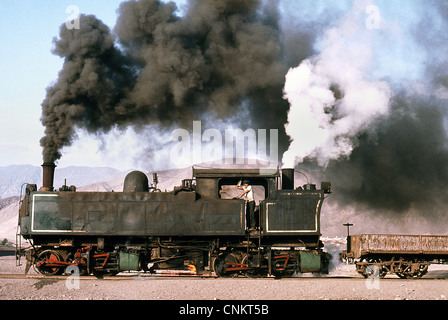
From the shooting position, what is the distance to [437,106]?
46.9m

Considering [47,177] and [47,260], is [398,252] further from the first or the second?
[47,177]

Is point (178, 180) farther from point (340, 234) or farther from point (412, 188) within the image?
point (412, 188)

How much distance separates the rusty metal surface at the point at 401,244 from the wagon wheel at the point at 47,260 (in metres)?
9.61

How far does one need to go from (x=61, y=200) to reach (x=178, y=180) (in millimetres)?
74284

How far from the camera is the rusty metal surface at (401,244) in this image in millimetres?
15633

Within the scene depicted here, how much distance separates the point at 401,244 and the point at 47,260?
444 inches

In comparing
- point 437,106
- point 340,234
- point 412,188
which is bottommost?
point 340,234

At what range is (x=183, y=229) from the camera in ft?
49.1

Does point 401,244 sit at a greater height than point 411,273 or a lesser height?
greater

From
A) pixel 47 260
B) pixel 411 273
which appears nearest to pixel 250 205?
pixel 411 273

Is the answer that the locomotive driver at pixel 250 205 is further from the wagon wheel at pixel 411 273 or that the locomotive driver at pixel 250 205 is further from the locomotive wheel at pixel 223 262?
the wagon wheel at pixel 411 273

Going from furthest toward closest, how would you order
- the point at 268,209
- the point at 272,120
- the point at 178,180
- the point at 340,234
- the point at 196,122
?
the point at 178,180, the point at 340,234, the point at 272,120, the point at 196,122, the point at 268,209

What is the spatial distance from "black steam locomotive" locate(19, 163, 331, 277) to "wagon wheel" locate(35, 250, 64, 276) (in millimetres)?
31
